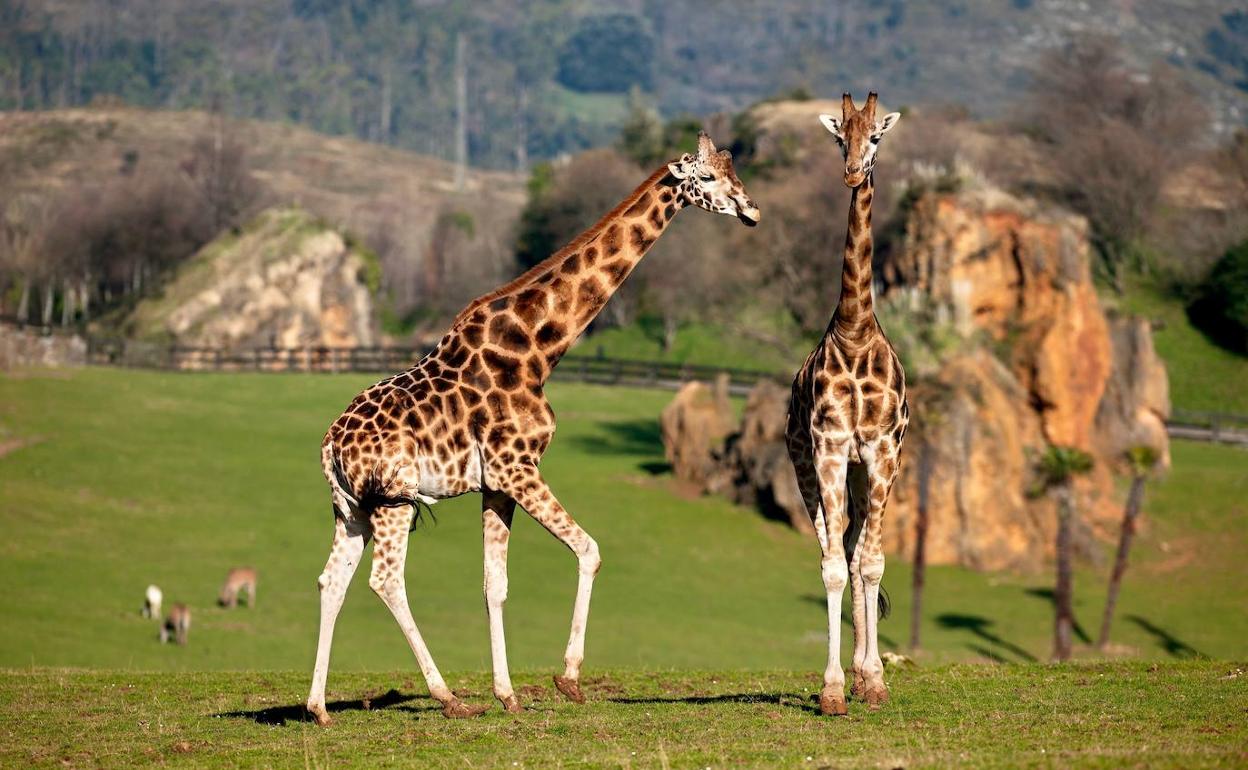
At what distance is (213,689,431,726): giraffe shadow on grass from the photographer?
51.0ft

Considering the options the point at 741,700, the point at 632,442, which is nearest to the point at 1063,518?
the point at 632,442

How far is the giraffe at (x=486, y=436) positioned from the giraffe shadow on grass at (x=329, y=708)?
0.72m

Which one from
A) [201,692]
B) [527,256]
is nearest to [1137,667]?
[201,692]

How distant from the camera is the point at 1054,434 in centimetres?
5544

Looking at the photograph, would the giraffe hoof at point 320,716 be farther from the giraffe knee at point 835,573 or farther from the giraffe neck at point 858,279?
the giraffe neck at point 858,279

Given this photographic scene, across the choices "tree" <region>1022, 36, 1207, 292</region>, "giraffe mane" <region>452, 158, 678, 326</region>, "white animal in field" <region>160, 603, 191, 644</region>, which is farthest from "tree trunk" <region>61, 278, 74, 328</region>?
"giraffe mane" <region>452, 158, 678, 326</region>

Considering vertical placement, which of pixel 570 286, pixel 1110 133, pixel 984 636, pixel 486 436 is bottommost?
pixel 984 636

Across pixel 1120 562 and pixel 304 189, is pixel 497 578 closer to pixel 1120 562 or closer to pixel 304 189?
pixel 1120 562

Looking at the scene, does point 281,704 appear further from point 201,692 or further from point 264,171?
point 264,171

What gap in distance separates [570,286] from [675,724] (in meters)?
4.32

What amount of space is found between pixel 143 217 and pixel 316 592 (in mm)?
91672

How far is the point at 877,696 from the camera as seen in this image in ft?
50.8

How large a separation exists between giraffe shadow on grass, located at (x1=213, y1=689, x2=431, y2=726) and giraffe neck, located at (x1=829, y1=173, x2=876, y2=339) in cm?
549

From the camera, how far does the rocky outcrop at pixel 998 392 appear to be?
5053 centimetres
